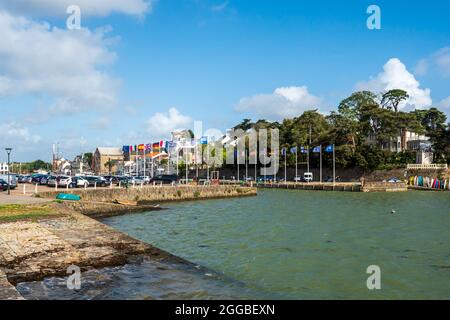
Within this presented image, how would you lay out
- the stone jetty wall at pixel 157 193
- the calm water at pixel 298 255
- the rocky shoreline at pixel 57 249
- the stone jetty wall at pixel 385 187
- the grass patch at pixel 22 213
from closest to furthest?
the rocky shoreline at pixel 57 249, the calm water at pixel 298 255, the grass patch at pixel 22 213, the stone jetty wall at pixel 157 193, the stone jetty wall at pixel 385 187

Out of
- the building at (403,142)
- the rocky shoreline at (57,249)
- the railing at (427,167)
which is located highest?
the building at (403,142)

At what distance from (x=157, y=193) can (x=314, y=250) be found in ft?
130

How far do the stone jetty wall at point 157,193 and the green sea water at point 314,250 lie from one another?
11.2 meters

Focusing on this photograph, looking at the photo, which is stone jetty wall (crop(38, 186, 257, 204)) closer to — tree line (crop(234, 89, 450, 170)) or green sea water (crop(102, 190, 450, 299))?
green sea water (crop(102, 190, 450, 299))

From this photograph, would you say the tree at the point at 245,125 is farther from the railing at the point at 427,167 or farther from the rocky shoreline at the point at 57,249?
the rocky shoreline at the point at 57,249

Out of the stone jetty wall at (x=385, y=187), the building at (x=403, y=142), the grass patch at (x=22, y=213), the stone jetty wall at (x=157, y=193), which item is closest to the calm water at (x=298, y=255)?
the grass patch at (x=22, y=213)

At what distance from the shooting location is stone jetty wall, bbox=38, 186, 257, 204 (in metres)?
48.8

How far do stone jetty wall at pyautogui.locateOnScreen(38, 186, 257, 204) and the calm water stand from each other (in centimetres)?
1253

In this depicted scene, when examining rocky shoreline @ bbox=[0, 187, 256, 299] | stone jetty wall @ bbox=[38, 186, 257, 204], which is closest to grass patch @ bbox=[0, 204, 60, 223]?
rocky shoreline @ bbox=[0, 187, 256, 299]

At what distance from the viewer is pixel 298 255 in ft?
67.3

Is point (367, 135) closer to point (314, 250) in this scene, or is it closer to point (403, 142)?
point (403, 142)

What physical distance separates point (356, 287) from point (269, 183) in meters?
95.5

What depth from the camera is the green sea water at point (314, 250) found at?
15094mm
